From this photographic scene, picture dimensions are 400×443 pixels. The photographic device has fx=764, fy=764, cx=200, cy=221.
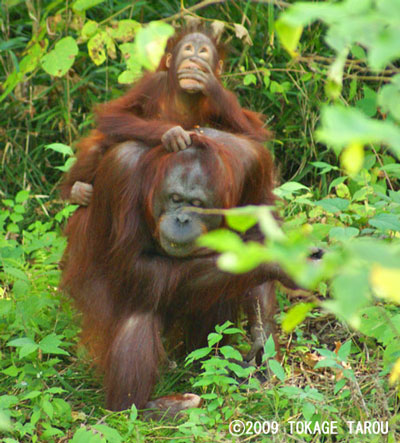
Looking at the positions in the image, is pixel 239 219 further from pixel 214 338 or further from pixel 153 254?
pixel 153 254

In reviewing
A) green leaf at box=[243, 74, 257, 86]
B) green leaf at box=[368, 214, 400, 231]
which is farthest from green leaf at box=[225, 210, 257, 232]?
green leaf at box=[243, 74, 257, 86]

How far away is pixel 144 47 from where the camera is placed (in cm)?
118

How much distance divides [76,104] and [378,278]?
150 inches

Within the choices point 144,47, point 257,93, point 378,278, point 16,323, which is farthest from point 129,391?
point 257,93

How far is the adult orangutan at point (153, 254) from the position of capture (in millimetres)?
2672

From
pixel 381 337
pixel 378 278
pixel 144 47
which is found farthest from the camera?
pixel 381 337

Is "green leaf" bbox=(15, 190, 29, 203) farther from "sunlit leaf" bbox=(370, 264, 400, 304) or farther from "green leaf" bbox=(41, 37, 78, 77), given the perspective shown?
"sunlit leaf" bbox=(370, 264, 400, 304)

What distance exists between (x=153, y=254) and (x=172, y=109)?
59 centimetres

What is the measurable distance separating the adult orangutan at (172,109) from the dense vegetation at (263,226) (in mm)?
226

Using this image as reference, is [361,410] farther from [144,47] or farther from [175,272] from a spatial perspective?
[144,47]

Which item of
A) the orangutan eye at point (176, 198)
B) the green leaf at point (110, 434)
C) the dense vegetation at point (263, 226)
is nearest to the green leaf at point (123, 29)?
Answer: the dense vegetation at point (263, 226)

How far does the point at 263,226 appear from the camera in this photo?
0.92 metres

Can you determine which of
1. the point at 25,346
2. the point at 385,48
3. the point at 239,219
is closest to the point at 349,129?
the point at 385,48

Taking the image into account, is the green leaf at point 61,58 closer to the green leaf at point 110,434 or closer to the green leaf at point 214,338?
the green leaf at point 214,338
